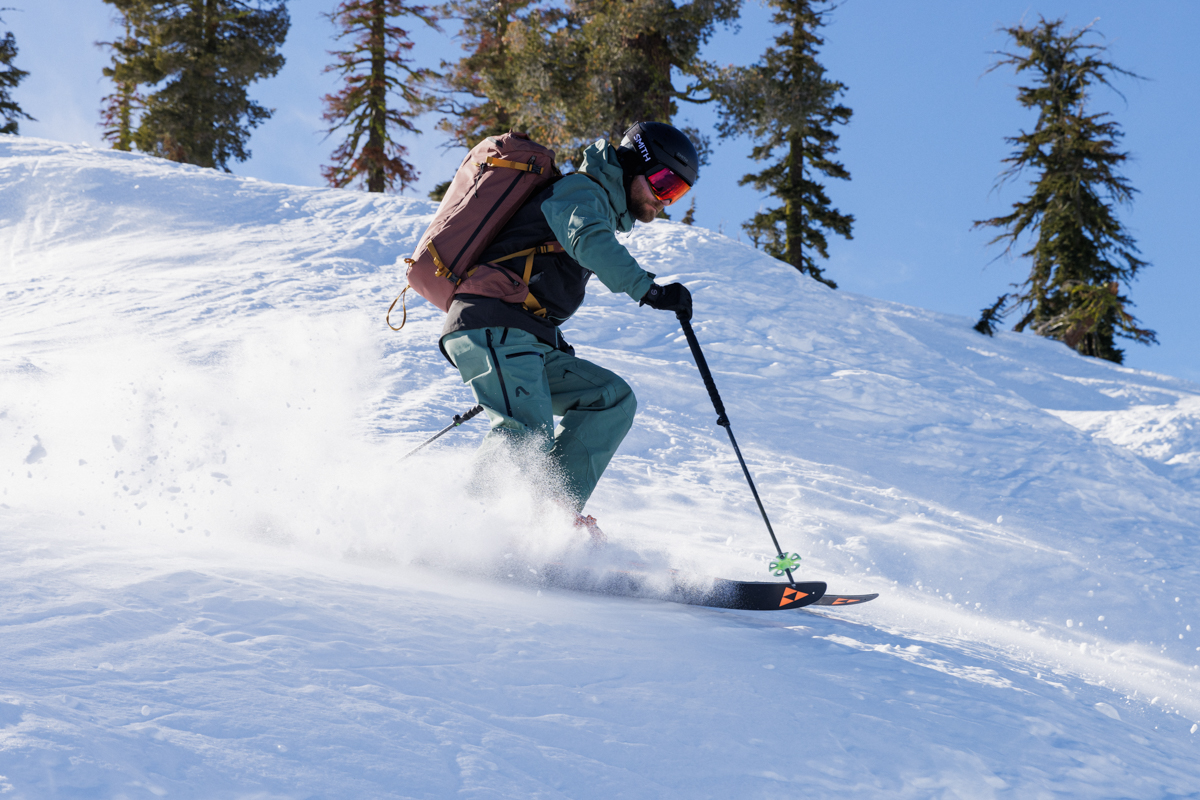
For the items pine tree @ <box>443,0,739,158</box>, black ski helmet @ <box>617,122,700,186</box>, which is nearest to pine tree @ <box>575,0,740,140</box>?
pine tree @ <box>443,0,739,158</box>

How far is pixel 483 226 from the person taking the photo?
320 centimetres

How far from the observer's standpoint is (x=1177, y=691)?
3316mm

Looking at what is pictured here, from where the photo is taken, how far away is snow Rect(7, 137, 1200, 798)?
1.63 m

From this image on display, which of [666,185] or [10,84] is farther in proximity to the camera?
Answer: [10,84]

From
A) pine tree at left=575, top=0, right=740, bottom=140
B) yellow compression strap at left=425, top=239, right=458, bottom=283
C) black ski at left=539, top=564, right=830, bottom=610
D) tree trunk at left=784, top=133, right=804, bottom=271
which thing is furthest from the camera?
tree trunk at left=784, top=133, right=804, bottom=271

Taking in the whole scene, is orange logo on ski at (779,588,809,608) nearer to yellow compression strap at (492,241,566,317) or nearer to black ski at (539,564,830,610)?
black ski at (539,564,830,610)

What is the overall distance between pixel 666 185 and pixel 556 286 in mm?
632

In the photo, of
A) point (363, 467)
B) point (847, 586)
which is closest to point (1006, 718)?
point (847, 586)

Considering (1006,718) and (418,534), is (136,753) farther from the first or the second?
(1006,718)

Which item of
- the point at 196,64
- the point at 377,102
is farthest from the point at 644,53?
the point at 196,64

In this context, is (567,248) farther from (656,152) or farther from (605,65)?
(605,65)

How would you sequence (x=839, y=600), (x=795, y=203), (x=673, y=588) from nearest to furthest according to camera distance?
(x=673, y=588), (x=839, y=600), (x=795, y=203)

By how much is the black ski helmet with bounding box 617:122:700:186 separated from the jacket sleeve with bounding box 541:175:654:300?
1.06 feet

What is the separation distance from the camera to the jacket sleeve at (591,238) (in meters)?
3.01
